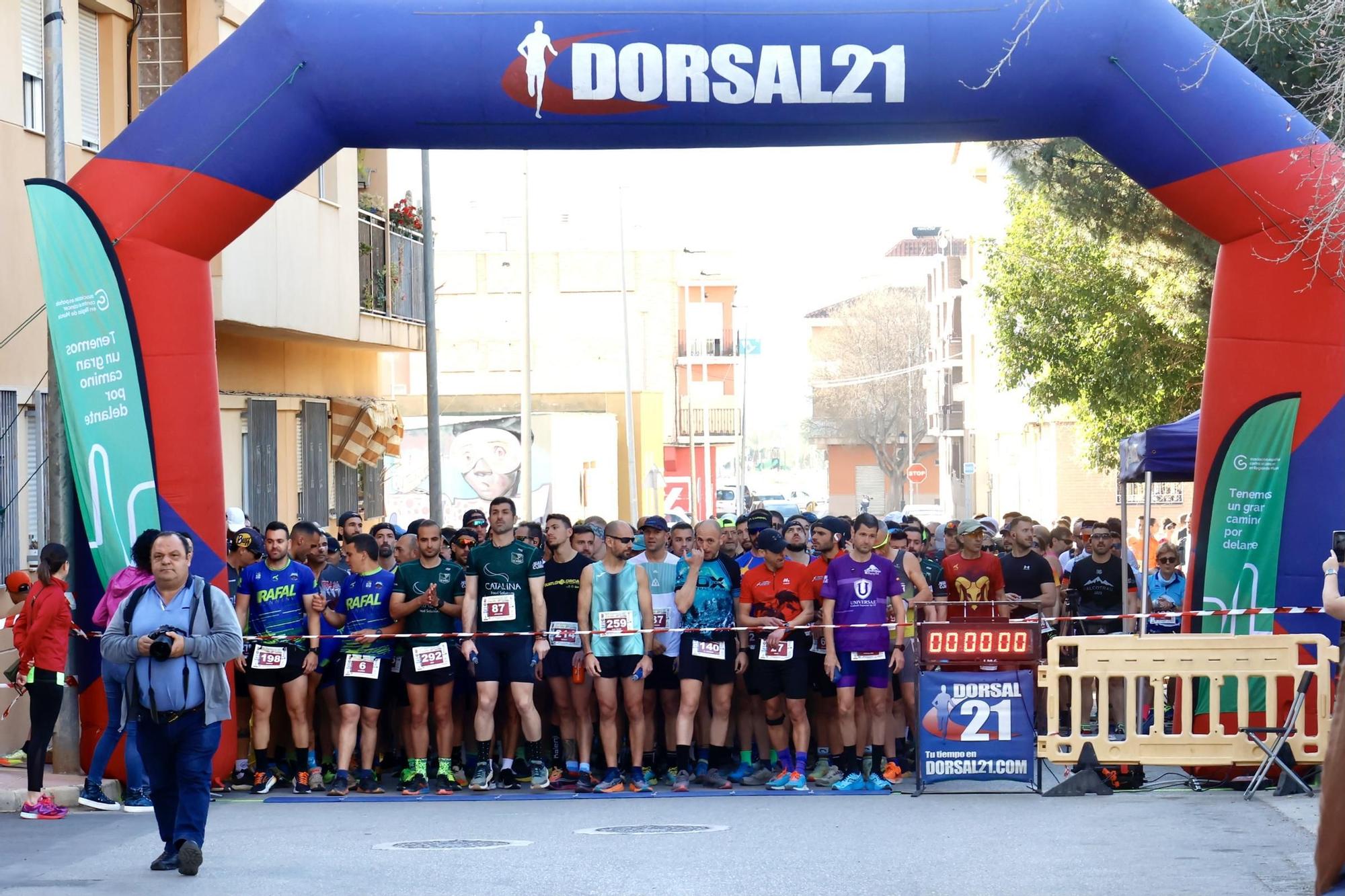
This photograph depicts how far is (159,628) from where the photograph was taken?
29.1ft

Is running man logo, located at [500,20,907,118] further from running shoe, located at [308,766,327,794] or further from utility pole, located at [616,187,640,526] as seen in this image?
utility pole, located at [616,187,640,526]

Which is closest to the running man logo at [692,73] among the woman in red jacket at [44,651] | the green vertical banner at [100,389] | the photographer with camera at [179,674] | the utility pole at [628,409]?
the green vertical banner at [100,389]

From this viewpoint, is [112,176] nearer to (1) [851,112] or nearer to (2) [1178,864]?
(1) [851,112]

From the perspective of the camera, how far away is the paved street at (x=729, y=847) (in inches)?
344

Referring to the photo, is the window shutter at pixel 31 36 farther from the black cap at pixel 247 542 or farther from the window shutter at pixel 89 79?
the black cap at pixel 247 542

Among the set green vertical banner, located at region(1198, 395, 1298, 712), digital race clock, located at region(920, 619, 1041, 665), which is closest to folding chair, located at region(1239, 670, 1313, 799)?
green vertical banner, located at region(1198, 395, 1298, 712)

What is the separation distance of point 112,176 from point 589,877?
6130 millimetres

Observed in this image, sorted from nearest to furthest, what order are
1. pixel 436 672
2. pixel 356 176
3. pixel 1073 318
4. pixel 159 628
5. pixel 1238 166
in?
pixel 159 628 < pixel 1238 166 < pixel 436 672 < pixel 356 176 < pixel 1073 318

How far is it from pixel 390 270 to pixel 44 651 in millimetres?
14167

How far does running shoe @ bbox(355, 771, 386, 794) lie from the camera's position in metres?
12.9

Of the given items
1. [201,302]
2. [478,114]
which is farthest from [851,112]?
[201,302]

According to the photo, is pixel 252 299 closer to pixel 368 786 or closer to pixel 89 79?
pixel 89 79

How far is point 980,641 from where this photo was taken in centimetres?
1212

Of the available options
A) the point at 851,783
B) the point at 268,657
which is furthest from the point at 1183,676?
the point at 268,657
